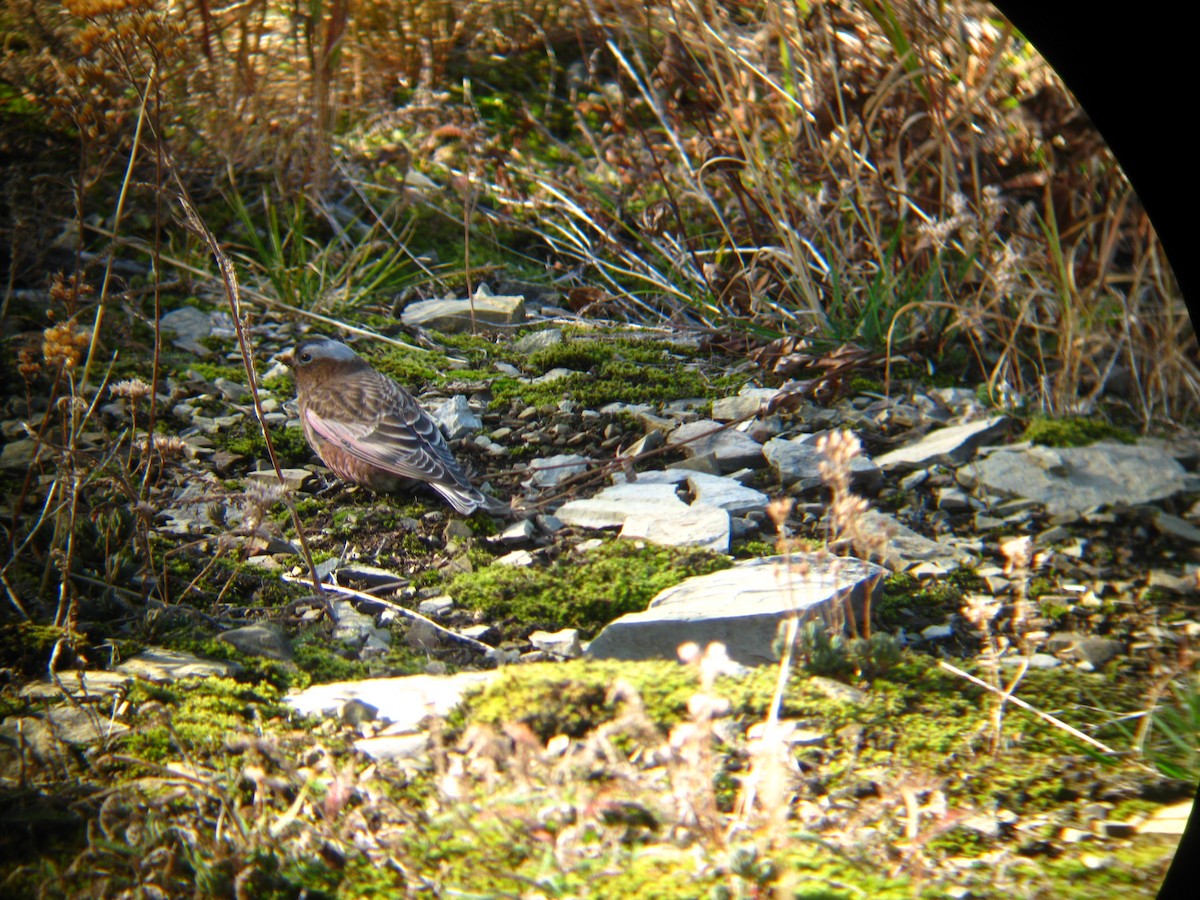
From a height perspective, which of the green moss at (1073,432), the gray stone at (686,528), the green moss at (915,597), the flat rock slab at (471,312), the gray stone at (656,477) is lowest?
the green moss at (915,597)

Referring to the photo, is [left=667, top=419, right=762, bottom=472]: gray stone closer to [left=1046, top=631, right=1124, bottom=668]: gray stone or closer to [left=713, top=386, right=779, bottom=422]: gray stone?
[left=713, top=386, right=779, bottom=422]: gray stone

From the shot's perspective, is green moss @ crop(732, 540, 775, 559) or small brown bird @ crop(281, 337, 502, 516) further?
small brown bird @ crop(281, 337, 502, 516)

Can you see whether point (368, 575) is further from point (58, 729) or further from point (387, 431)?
point (387, 431)

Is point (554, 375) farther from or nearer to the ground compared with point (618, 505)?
farther from the ground

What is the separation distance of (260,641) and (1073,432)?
160cm

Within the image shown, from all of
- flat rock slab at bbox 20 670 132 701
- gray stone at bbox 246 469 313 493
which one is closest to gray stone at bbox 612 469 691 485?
gray stone at bbox 246 469 313 493

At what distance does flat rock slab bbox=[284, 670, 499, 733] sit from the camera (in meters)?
1.25

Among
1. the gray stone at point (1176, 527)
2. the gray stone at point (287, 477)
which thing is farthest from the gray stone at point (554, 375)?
the gray stone at point (1176, 527)

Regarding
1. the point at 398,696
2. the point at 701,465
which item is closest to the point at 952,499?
the point at 701,465

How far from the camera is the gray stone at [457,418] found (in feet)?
6.46

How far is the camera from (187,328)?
1.98m

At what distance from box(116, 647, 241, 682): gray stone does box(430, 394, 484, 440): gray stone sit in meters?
0.73

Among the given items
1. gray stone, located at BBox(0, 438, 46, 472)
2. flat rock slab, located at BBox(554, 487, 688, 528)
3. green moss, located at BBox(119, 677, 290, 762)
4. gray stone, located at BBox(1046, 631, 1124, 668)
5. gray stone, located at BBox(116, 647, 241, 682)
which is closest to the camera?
green moss, located at BBox(119, 677, 290, 762)

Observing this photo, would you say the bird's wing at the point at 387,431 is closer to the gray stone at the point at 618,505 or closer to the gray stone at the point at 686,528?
the gray stone at the point at 618,505
